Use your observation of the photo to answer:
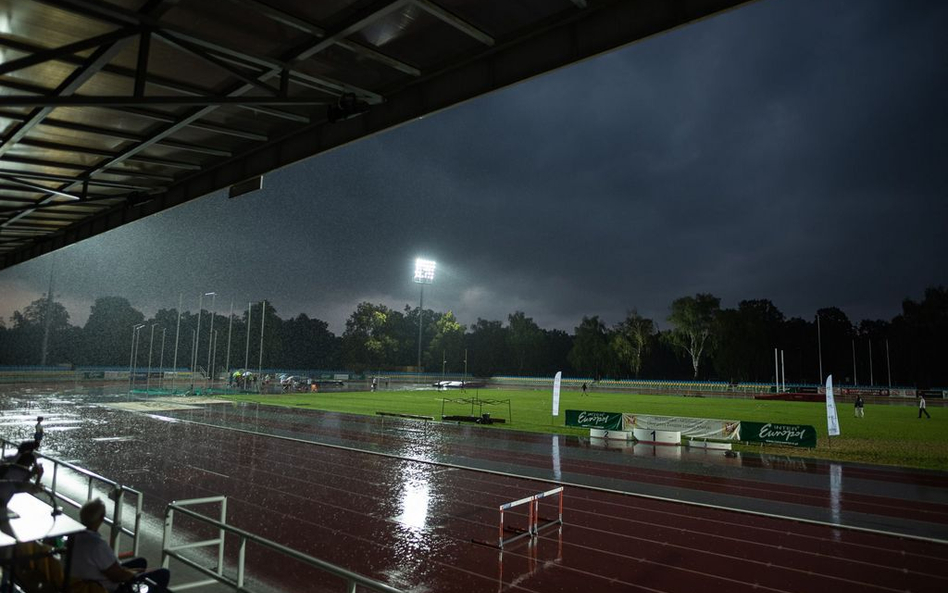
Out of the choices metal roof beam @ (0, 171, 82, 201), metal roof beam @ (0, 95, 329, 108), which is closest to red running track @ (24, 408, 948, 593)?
metal roof beam @ (0, 95, 329, 108)

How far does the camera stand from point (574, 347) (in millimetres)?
105938

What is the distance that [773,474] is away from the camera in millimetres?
16453

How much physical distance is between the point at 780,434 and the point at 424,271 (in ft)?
237

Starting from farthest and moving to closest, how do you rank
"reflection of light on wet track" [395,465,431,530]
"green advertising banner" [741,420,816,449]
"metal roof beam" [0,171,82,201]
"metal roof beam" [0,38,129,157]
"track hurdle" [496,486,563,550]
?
"green advertising banner" [741,420,816,449] < "metal roof beam" [0,171,82,201] < "reflection of light on wet track" [395,465,431,530] < "track hurdle" [496,486,563,550] < "metal roof beam" [0,38,129,157]

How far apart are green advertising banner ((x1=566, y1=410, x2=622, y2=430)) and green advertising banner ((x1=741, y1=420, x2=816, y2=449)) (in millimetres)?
5084

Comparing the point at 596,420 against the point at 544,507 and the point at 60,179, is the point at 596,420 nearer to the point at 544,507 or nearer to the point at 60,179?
the point at 544,507

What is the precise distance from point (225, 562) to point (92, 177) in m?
10.4

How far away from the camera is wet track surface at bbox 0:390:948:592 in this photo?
808 cm

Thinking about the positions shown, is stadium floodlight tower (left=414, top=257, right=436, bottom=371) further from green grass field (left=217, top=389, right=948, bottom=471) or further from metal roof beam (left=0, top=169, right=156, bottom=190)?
metal roof beam (left=0, top=169, right=156, bottom=190)

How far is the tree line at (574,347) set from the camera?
88438mm

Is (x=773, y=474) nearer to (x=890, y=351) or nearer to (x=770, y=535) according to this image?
(x=770, y=535)

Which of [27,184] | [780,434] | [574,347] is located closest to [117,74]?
[27,184]

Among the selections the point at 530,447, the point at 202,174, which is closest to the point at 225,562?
the point at 202,174

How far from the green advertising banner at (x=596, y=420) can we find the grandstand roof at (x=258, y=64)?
1838 cm
